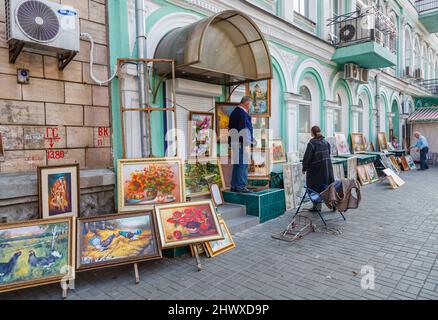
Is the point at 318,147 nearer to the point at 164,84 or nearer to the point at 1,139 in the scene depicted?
the point at 164,84

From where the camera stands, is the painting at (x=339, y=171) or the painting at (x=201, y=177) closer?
the painting at (x=201, y=177)

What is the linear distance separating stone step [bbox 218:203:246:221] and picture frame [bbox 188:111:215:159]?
3.54 ft

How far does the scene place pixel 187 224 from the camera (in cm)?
389

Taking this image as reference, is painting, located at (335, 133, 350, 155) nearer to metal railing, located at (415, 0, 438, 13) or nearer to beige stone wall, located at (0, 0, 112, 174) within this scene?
beige stone wall, located at (0, 0, 112, 174)

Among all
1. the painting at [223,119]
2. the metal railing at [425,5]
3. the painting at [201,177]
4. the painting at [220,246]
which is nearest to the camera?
the painting at [220,246]

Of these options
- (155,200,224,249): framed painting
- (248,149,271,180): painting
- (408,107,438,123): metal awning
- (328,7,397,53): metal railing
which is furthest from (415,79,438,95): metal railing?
(155,200,224,249): framed painting

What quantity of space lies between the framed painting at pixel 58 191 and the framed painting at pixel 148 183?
0.56 meters

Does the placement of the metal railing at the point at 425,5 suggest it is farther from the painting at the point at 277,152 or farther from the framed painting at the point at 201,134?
the framed painting at the point at 201,134

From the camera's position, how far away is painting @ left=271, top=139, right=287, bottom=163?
7680 mm

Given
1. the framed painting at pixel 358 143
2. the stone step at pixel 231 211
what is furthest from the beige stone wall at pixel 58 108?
the framed painting at pixel 358 143

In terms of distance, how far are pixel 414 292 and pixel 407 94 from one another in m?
17.3

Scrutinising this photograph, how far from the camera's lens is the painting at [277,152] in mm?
7680
